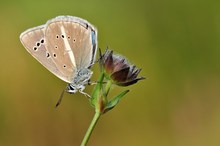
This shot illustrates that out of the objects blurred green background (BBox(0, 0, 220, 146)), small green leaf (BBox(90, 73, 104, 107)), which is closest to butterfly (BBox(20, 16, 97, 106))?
small green leaf (BBox(90, 73, 104, 107))

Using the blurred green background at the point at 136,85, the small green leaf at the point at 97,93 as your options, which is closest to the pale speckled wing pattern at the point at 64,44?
the small green leaf at the point at 97,93

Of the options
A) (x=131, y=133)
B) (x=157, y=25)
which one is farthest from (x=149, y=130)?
(x=157, y=25)

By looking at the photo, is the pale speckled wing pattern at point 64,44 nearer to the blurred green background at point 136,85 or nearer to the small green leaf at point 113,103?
the small green leaf at point 113,103

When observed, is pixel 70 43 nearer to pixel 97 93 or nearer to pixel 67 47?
pixel 67 47

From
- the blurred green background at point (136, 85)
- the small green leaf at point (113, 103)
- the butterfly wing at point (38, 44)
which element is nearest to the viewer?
the small green leaf at point (113, 103)

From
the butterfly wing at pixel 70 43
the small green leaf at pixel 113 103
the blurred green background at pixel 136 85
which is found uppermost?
the blurred green background at pixel 136 85

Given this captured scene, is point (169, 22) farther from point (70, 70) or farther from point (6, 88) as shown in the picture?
point (70, 70)
